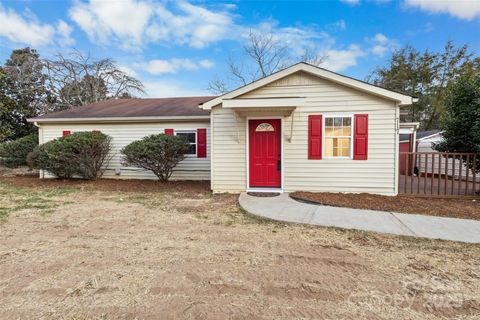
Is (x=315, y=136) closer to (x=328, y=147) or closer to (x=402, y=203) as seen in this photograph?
(x=328, y=147)

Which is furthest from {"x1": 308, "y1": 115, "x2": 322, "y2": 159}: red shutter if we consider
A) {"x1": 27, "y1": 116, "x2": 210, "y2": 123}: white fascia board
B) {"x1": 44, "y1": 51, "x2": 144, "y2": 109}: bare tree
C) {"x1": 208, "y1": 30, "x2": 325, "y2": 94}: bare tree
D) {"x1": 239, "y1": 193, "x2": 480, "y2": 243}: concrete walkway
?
{"x1": 44, "y1": 51, "x2": 144, "y2": 109}: bare tree

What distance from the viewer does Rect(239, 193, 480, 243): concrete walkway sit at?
4.68 metres

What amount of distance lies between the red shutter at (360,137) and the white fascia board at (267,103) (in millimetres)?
1824

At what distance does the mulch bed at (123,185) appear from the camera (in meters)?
9.37

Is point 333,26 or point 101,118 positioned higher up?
point 333,26

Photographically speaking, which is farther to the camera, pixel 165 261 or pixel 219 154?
pixel 219 154

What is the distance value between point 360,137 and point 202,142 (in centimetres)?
594

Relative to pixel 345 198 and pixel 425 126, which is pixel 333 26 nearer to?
pixel 345 198

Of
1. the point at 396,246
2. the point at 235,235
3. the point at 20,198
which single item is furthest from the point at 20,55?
the point at 396,246

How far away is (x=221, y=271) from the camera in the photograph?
329cm

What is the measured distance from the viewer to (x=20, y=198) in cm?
778

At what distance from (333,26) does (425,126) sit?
1774cm

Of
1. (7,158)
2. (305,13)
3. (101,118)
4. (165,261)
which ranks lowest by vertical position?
(165,261)

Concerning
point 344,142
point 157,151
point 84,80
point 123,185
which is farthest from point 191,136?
point 84,80
